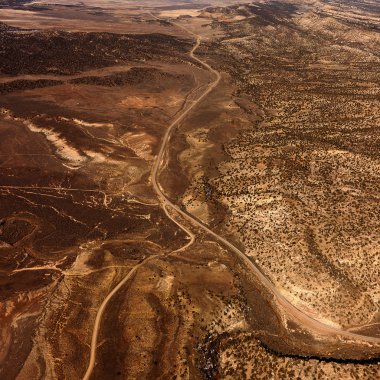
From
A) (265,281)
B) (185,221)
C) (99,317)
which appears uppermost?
(99,317)


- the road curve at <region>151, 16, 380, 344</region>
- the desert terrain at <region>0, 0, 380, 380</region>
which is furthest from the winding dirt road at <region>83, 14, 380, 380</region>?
the desert terrain at <region>0, 0, 380, 380</region>

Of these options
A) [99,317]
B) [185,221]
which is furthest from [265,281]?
[99,317]

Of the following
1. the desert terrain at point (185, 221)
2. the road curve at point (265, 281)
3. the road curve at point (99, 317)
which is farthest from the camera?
the road curve at point (265, 281)

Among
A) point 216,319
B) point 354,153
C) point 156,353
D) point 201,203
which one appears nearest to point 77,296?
point 156,353

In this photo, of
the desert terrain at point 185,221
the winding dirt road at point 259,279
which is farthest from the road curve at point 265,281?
the desert terrain at point 185,221

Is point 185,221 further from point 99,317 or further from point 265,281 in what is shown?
point 99,317

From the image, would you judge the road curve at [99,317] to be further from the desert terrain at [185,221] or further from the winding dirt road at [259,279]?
the desert terrain at [185,221]

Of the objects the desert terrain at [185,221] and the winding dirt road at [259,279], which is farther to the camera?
the winding dirt road at [259,279]

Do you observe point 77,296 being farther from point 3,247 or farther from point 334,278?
point 334,278

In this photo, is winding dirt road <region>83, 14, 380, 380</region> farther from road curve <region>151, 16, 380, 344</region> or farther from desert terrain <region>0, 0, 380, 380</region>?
desert terrain <region>0, 0, 380, 380</region>
